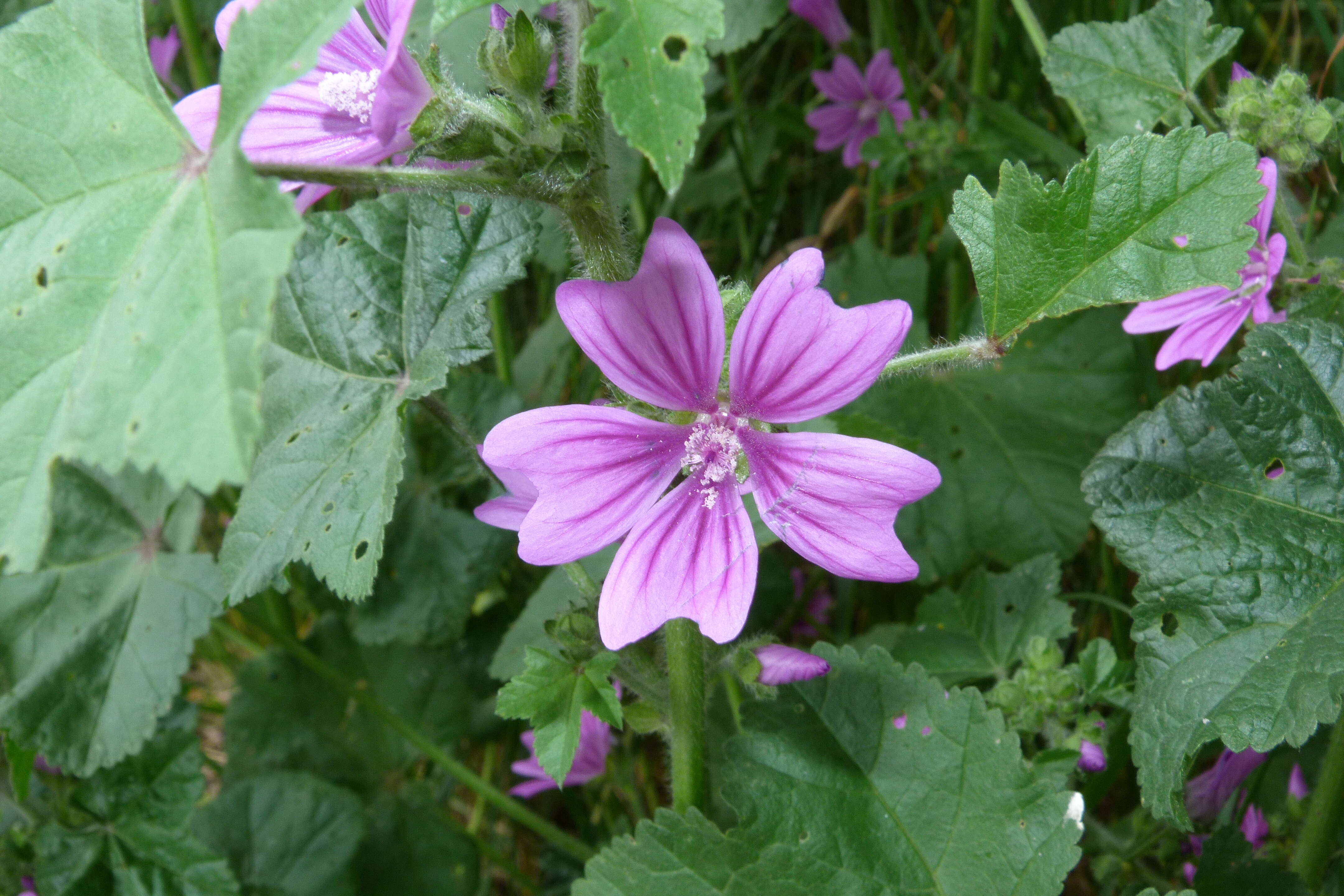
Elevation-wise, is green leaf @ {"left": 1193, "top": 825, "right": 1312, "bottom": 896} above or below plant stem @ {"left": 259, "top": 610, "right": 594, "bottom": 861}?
above

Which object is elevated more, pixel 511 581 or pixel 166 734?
pixel 166 734

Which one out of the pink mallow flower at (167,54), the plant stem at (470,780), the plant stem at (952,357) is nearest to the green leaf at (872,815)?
A: the plant stem at (952,357)

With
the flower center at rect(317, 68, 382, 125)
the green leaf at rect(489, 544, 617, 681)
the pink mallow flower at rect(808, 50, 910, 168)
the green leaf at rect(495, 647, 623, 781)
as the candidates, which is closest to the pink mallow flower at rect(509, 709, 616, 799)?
the green leaf at rect(489, 544, 617, 681)

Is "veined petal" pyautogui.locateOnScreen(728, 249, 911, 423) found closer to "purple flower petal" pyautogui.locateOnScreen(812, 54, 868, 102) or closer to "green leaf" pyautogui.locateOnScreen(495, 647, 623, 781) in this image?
"green leaf" pyautogui.locateOnScreen(495, 647, 623, 781)

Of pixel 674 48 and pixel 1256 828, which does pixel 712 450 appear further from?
pixel 1256 828

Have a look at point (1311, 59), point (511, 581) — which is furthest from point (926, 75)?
point (511, 581)

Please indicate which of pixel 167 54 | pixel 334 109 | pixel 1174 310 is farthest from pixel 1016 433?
pixel 167 54

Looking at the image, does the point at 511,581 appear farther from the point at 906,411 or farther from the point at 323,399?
the point at 323,399
